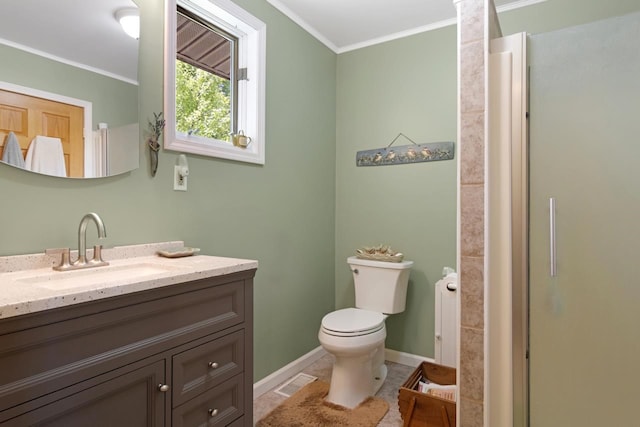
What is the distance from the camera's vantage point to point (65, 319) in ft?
2.96

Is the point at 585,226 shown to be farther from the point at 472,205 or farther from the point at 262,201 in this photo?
the point at 262,201

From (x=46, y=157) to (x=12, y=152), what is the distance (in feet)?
0.32

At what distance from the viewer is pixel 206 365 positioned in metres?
1.29

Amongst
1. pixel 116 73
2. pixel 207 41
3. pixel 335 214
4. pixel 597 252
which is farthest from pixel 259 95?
pixel 597 252

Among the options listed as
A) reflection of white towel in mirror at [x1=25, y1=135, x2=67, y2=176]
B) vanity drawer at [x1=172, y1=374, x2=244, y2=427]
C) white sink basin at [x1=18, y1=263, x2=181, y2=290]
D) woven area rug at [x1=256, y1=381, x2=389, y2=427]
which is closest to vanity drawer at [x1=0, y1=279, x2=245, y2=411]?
white sink basin at [x1=18, y1=263, x2=181, y2=290]

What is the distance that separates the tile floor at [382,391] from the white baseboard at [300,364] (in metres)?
0.03

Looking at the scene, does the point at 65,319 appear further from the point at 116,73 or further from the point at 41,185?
the point at 116,73

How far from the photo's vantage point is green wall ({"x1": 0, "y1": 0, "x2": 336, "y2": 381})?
1.36 m

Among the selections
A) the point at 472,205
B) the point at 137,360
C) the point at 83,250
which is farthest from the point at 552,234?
the point at 83,250

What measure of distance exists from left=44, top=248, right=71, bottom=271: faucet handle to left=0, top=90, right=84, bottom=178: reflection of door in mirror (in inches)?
11.5

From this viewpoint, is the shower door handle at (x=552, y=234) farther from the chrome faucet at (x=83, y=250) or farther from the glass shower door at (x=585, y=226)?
the chrome faucet at (x=83, y=250)

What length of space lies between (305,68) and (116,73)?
4.88 ft

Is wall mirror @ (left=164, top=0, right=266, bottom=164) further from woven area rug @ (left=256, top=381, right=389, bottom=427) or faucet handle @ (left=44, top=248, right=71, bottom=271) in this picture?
woven area rug @ (left=256, top=381, right=389, bottom=427)

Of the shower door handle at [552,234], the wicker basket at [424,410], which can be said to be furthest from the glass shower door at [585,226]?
the wicker basket at [424,410]
